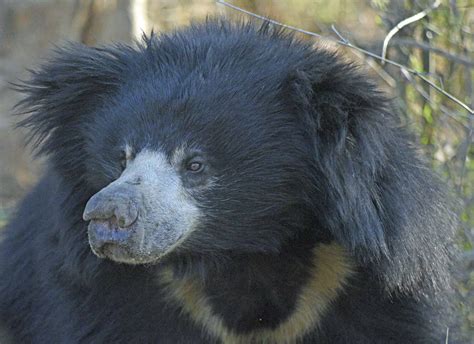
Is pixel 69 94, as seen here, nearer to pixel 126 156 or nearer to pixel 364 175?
pixel 126 156

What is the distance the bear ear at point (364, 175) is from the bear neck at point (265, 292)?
0.73 ft

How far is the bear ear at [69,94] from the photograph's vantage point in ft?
14.7

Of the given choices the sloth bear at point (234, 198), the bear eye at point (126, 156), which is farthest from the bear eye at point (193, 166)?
the bear eye at point (126, 156)

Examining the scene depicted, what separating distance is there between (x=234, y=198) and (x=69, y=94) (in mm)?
872

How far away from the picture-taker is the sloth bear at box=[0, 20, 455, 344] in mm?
4062

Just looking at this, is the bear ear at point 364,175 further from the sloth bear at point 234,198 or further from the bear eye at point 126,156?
the bear eye at point 126,156

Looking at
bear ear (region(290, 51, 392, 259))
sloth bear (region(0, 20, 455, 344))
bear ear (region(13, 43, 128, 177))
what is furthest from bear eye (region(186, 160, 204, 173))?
bear ear (region(13, 43, 128, 177))

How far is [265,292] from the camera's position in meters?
4.48

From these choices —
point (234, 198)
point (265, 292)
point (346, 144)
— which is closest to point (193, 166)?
point (234, 198)

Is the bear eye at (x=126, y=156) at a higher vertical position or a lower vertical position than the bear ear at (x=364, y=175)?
lower

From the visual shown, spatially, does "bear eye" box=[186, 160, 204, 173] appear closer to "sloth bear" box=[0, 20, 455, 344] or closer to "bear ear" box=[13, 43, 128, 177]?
"sloth bear" box=[0, 20, 455, 344]

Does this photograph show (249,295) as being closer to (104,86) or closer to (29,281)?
(104,86)

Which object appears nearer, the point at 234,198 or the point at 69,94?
the point at 234,198

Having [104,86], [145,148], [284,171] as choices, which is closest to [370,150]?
Answer: [284,171]
